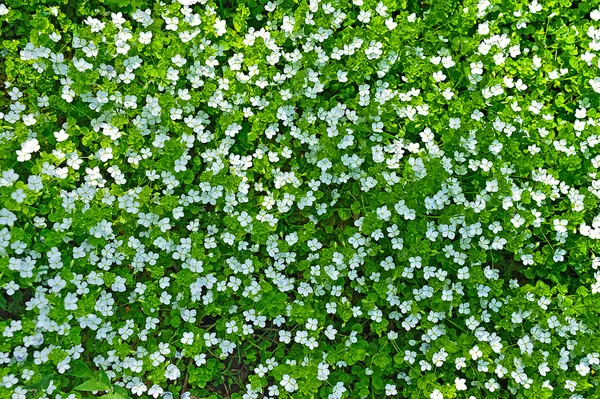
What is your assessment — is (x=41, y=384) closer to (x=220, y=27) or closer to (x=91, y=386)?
(x=91, y=386)

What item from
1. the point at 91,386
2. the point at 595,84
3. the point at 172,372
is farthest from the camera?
the point at 595,84

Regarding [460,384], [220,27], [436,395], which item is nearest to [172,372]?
[436,395]

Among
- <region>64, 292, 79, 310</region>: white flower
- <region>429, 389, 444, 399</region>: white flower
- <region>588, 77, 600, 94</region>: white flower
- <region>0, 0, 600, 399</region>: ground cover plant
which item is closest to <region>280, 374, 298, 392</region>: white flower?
<region>0, 0, 600, 399</region>: ground cover plant

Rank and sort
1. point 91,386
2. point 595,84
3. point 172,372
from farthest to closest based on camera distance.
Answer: point 595,84, point 172,372, point 91,386

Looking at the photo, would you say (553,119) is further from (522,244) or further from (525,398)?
(525,398)

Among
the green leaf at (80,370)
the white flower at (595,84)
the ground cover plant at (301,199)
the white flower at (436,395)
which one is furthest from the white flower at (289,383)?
the white flower at (595,84)

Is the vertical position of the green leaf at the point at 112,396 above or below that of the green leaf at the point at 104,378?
below

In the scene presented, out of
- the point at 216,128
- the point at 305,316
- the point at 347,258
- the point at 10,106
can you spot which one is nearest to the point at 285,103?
A: the point at 216,128

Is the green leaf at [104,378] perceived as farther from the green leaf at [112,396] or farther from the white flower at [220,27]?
the white flower at [220,27]
